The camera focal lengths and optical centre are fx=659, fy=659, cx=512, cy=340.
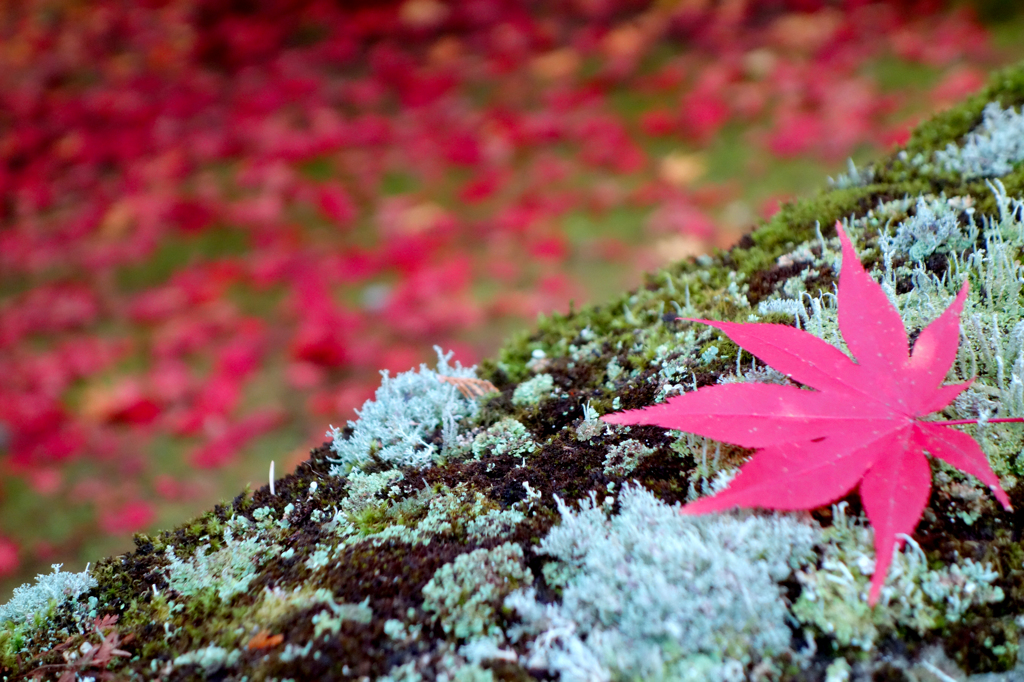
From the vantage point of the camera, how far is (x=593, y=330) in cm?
252

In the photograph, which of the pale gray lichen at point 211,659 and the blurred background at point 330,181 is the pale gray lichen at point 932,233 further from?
the blurred background at point 330,181

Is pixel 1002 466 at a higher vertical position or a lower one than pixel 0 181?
lower

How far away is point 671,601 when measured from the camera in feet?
4.19

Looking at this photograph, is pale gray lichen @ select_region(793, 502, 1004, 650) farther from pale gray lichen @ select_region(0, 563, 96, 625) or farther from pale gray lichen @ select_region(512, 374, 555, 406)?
pale gray lichen @ select_region(0, 563, 96, 625)

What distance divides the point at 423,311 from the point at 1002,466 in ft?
15.0

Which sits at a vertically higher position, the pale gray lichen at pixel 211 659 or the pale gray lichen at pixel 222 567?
the pale gray lichen at pixel 222 567

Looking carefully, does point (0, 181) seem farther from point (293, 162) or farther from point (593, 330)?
point (593, 330)

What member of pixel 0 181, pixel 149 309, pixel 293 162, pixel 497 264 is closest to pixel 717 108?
pixel 497 264

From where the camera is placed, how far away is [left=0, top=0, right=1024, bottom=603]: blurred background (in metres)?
5.12

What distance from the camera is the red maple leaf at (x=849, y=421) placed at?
4.28 feet

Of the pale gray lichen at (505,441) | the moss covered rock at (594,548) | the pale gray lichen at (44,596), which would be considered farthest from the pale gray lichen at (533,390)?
the pale gray lichen at (44,596)

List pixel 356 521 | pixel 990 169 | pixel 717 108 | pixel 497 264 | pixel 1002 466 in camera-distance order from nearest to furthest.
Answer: pixel 1002 466, pixel 356 521, pixel 990 169, pixel 497 264, pixel 717 108

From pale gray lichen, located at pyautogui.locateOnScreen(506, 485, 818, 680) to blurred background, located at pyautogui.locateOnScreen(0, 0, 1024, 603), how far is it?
11.7 ft

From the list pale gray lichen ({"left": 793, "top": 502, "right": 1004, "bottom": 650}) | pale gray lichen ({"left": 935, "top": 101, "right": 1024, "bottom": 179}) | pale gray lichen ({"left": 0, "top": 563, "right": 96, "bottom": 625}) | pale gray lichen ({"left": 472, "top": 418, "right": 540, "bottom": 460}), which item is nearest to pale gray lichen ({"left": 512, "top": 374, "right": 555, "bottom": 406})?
pale gray lichen ({"left": 472, "top": 418, "right": 540, "bottom": 460})
